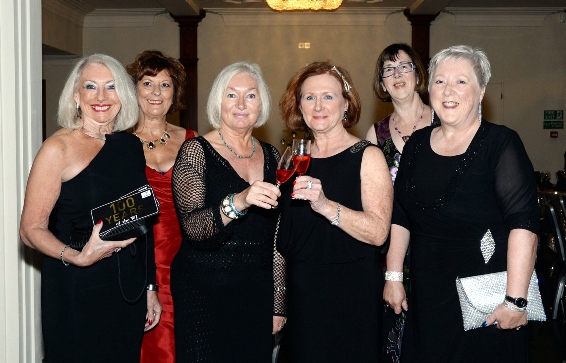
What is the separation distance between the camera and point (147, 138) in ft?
12.1

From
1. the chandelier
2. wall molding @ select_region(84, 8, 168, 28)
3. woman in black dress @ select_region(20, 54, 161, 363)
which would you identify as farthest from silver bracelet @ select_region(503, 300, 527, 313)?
wall molding @ select_region(84, 8, 168, 28)

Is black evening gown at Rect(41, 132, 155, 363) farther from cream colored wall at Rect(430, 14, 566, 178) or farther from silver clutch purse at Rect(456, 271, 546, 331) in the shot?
cream colored wall at Rect(430, 14, 566, 178)

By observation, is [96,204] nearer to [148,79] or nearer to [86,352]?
[86,352]

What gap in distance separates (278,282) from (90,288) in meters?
0.82

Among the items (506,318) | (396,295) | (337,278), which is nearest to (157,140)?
(337,278)

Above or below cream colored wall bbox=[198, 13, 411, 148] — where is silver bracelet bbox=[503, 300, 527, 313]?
below

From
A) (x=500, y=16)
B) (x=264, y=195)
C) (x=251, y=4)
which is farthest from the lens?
(x=500, y=16)

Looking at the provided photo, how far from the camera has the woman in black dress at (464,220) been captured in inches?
96.3

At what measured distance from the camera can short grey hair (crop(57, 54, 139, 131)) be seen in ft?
8.56

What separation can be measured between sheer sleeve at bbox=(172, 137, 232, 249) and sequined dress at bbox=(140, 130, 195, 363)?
75 cm

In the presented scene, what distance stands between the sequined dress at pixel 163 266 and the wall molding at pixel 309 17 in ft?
28.0

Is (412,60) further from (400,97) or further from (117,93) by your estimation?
(117,93)

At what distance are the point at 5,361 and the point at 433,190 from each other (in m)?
2.03

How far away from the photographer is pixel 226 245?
2629mm
